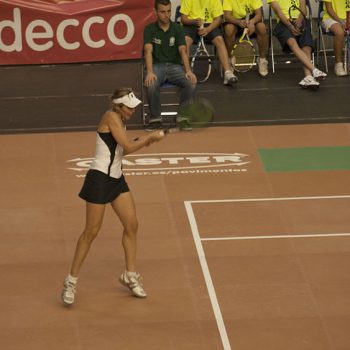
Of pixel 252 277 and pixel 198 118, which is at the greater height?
pixel 198 118

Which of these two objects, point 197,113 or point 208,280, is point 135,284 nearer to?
point 208,280

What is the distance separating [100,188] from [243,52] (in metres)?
8.83

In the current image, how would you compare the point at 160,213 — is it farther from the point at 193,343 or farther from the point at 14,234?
the point at 193,343

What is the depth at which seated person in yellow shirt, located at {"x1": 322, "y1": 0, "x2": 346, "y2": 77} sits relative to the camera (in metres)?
19.1

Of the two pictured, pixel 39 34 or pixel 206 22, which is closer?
pixel 206 22

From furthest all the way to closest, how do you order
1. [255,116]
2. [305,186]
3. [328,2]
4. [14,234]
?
1. [328,2]
2. [255,116]
3. [305,186]
4. [14,234]

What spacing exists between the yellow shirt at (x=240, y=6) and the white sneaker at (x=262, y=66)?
2.60 feet

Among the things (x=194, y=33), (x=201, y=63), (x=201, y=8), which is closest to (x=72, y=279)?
(x=194, y=33)

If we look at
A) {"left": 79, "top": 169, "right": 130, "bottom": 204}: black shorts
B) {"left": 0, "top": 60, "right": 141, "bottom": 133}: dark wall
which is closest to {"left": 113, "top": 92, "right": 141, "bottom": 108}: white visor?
{"left": 79, "top": 169, "right": 130, "bottom": 204}: black shorts

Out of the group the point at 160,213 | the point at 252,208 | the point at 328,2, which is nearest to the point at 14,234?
the point at 160,213

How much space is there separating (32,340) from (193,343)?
4.57 ft

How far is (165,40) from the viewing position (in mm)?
16812

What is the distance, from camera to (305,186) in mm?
14391

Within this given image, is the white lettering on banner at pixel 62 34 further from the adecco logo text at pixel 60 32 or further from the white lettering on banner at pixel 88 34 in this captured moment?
the white lettering on banner at pixel 88 34
